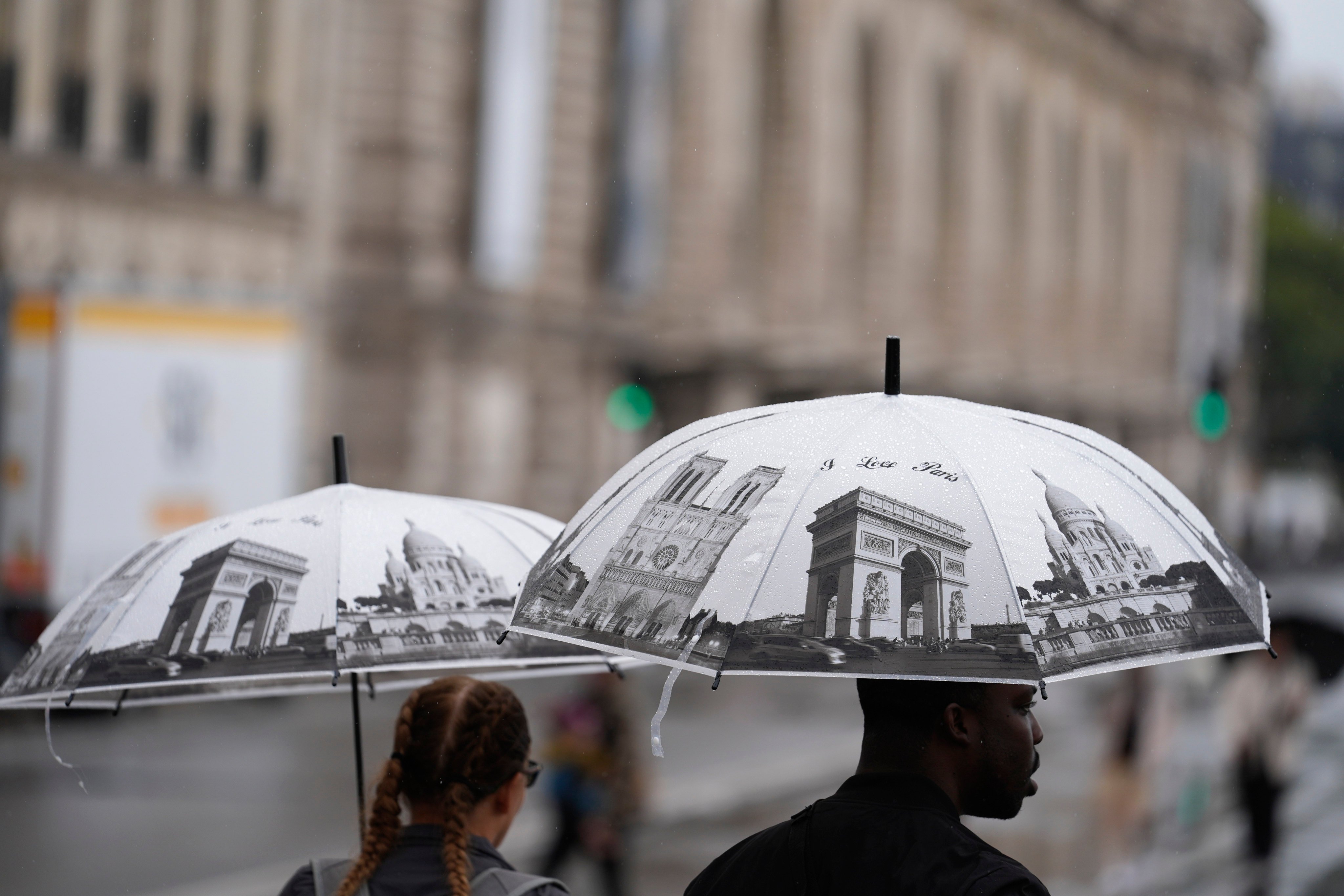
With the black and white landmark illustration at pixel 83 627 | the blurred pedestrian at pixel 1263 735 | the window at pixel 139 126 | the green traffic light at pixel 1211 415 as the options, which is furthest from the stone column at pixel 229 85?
the black and white landmark illustration at pixel 83 627

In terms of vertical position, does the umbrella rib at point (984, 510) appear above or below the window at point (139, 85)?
below

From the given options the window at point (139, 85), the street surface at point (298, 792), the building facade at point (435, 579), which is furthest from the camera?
the window at point (139, 85)

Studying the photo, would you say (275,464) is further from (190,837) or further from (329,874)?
(329,874)

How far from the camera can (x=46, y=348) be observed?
15.4 m

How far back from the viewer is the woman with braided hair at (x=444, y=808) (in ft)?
9.02

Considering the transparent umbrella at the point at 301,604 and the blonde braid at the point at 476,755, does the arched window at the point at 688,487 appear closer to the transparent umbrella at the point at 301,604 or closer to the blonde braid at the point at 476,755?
the blonde braid at the point at 476,755

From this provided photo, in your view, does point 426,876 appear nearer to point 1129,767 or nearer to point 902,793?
point 902,793

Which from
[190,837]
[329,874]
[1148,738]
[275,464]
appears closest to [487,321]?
[275,464]

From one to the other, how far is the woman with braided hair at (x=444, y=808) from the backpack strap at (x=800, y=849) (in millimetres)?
484

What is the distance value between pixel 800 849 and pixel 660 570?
1.57 feet

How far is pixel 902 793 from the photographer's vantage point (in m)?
2.39

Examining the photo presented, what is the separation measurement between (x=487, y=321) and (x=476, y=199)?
1.95 metres

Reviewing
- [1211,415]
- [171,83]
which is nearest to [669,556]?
[1211,415]

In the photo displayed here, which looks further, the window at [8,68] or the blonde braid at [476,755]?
the window at [8,68]
